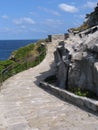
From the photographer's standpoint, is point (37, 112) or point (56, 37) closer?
point (37, 112)

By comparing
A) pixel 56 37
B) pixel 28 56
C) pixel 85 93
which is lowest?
pixel 85 93

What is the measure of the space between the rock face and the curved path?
105 cm

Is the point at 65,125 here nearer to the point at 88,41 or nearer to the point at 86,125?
the point at 86,125

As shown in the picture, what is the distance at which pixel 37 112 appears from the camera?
12336 millimetres

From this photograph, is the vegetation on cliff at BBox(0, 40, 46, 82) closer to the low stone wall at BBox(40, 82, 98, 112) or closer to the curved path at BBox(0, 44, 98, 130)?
the curved path at BBox(0, 44, 98, 130)

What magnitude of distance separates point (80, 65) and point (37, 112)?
330 cm

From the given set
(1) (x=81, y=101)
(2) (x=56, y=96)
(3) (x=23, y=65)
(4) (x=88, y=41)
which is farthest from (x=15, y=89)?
(3) (x=23, y=65)

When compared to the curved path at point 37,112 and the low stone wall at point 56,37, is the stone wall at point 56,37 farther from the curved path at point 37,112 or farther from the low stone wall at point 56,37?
the curved path at point 37,112

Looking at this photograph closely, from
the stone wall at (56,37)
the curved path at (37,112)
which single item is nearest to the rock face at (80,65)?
the curved path at (37,112)

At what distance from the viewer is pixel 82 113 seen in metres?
11.6

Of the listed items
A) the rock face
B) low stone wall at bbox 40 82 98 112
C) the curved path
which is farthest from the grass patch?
the curved path

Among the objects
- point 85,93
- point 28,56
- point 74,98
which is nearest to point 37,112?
point 74,98

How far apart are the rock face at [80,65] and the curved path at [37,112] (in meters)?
1.05

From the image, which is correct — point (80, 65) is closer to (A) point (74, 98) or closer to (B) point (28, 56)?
(A) point (74, 98)
